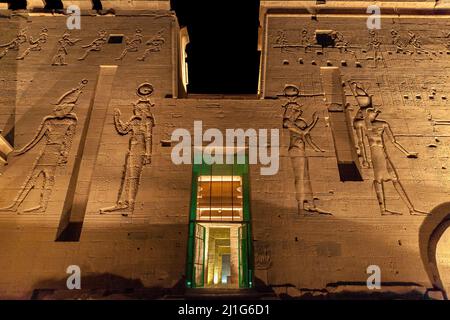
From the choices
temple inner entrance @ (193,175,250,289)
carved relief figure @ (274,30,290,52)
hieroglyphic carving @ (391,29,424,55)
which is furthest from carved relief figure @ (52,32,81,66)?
hieroglyphic carving @ (391,29,424,55)

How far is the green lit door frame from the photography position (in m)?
7.36

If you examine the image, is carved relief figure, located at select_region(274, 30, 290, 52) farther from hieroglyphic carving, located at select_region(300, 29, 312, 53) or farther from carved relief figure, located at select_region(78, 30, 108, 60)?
carved relief figure, located at select_region(78, 30, 108, 60)

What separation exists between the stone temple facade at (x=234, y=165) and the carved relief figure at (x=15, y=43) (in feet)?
0.16

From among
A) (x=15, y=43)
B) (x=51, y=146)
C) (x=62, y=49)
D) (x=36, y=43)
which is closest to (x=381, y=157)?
(x=51, y=146)

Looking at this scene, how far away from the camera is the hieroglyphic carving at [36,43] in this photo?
9.81 metres

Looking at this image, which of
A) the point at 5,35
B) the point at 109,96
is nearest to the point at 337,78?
the point at 109,96

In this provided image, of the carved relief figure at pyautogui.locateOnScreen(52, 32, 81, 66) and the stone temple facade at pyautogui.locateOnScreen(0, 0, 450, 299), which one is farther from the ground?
the carved relief figure at pyautogui.locateOnScreen(52, 32, 81, 66)

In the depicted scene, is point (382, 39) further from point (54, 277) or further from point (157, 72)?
point (54, 277)

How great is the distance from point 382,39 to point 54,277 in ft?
30.6

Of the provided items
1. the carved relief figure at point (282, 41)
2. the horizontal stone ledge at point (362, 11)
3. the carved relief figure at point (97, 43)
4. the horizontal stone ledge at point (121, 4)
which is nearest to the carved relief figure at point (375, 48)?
the horizontal stone ledge at point (362, 11)

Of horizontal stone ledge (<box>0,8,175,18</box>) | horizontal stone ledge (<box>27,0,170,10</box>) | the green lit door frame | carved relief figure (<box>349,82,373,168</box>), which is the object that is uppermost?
horizontal stone ledge (<box>27,0,170,10</box>)

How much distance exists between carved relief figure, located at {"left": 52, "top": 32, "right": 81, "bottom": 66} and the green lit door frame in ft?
14.3

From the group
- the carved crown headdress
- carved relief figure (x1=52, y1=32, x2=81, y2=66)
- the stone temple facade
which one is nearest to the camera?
the stone temple facade

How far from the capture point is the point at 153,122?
344 inches
